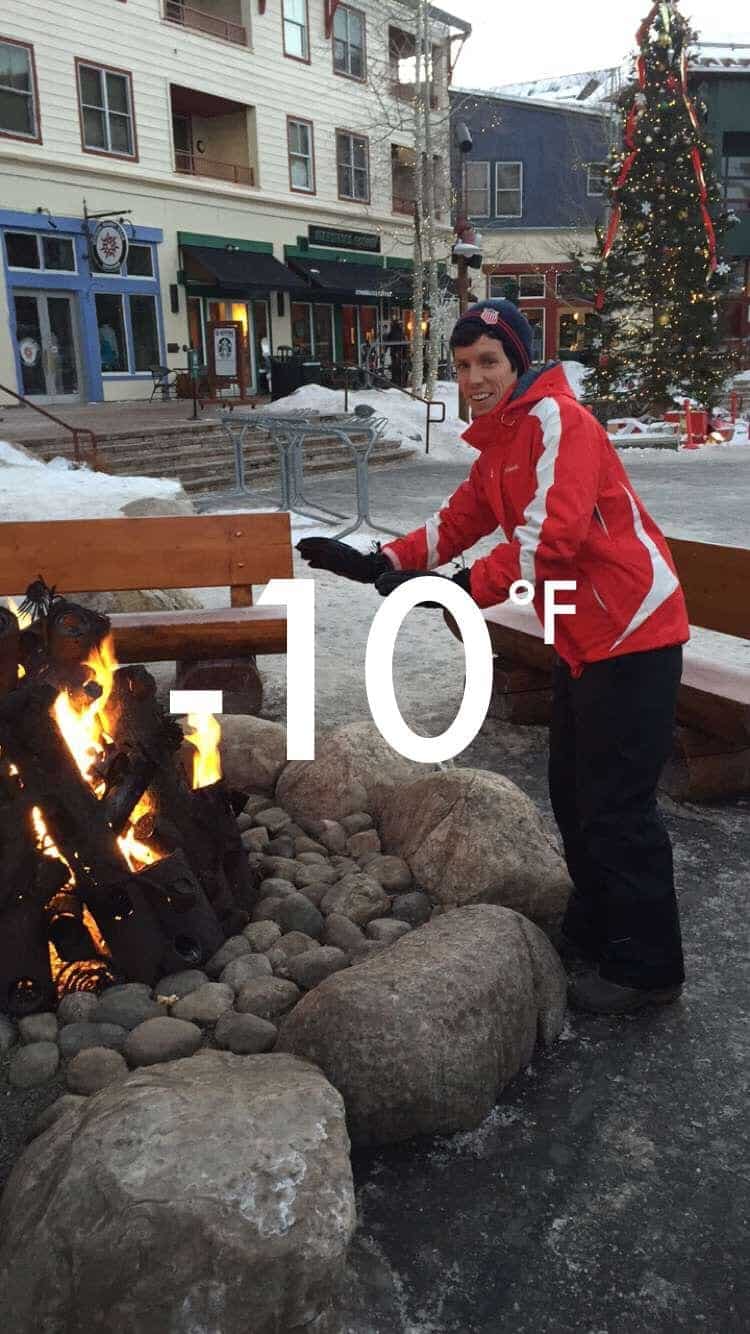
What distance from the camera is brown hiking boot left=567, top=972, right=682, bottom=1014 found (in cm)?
306

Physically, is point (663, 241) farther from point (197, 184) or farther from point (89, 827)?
point (89, 827)

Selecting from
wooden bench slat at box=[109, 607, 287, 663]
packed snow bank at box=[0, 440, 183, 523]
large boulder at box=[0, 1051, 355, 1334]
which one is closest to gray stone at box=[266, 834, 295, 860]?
wooden bench slat at box=[109, 607, 287, 663]

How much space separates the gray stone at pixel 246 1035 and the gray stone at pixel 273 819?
1.28m

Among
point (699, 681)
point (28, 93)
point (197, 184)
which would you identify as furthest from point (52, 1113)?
point (197, 184)

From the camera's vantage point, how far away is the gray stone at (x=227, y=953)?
3.19 metres

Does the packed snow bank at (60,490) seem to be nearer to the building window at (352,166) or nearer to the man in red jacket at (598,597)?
the man in red jacket at (598,597)

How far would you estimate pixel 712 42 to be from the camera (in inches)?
1582

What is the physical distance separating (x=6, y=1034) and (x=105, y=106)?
26.5 meters

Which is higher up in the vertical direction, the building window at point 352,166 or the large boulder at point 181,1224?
the building window at point 352,166

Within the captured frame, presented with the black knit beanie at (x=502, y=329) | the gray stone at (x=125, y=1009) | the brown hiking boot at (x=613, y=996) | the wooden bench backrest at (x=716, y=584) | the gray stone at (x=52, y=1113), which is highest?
the black knit beanie at (x=502, y=329)

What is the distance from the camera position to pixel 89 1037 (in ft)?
9.37

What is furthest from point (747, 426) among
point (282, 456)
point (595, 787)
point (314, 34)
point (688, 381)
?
point (595, 787)

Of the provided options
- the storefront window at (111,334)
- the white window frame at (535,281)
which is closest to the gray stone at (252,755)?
the storefront window at (111,334)

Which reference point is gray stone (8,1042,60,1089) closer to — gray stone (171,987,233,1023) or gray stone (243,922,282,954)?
gray stone (171,987,233,1023)
